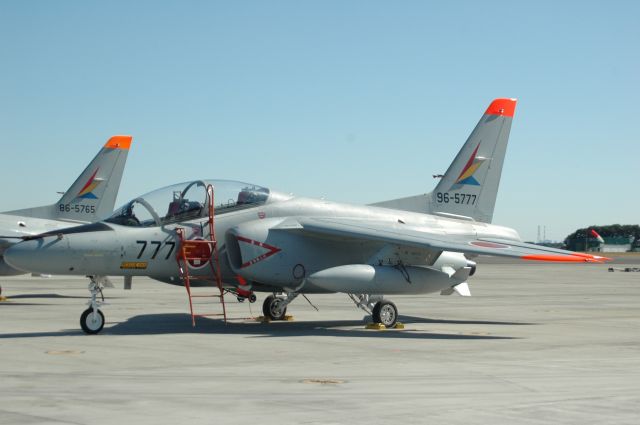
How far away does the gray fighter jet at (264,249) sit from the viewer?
14680 mm

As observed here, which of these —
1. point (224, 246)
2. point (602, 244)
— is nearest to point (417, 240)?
point (224, 246)

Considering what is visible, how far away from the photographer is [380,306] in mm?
16625

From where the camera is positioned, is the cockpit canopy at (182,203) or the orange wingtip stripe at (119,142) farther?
the orange wingtip stripe at (119,142)

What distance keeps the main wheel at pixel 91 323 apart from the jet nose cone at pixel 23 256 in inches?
49.3

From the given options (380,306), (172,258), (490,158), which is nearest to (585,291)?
(490,158)

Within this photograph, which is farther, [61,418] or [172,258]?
[172,258]

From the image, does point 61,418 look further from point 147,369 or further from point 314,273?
point 314,273

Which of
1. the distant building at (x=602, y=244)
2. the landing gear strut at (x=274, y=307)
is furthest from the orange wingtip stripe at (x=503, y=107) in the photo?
the distant building at (x=602, y=244)

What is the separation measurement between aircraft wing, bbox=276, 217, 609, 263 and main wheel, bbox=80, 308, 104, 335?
3.69 metres

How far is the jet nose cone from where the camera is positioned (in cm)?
1405

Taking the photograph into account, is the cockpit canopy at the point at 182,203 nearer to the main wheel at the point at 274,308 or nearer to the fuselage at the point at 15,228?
the main wheel at the point at 274,308

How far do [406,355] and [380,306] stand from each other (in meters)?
4.44

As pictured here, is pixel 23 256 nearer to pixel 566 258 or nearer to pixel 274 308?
pixel 274 308

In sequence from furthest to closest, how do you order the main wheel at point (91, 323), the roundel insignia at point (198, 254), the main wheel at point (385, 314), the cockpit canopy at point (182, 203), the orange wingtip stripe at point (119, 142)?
the orange wingtip stripe at point (119, 142) < the main wheel at point (385, 314) < the roundel insignia at point (198, 254) < the cockpit canopy at point (182, 203) < the main wheel at point (91, 323)
